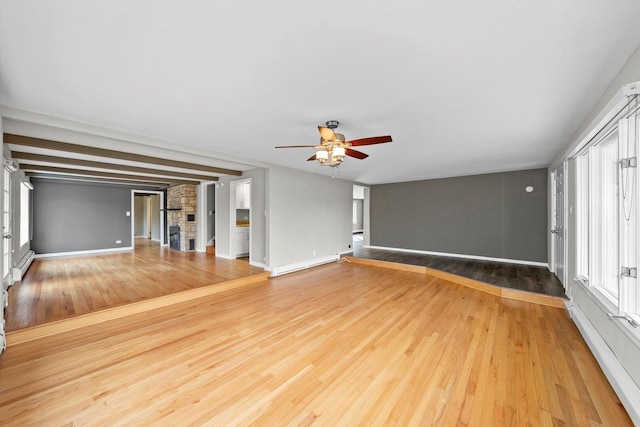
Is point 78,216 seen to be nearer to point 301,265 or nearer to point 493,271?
point 301,265

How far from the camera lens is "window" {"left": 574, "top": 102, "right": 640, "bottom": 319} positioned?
6.07 feet

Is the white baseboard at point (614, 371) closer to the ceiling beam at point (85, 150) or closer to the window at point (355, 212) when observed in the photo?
the ceiling beam at point (85, 150)

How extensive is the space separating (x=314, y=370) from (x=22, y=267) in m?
6.38

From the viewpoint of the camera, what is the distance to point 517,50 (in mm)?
1620

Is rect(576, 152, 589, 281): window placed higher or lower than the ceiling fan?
lower

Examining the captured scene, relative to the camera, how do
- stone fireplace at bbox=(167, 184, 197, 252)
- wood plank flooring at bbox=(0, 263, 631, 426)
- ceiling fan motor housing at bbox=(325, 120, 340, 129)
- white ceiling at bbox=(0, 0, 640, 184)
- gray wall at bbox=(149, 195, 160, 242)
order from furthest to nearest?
gray wall at bbox=(149, 195, 160, 242) < stone fireplace at bbox=(167, 184, 197, 252) < ceiling fan motor housing at bbox=(325, 120, 340, 129) < wood plank flooring at bbox=(0, 263, 631, 426) < white ceiling at bbox=(0, 0, 640, 184)

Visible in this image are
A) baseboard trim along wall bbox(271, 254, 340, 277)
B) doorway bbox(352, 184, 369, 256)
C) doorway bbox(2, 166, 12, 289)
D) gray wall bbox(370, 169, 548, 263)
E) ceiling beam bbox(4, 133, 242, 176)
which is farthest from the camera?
doorway bbox(352, 184, 369, 256)

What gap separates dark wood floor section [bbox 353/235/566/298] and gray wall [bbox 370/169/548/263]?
0.44 m

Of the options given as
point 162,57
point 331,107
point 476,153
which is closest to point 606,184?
point 476,153

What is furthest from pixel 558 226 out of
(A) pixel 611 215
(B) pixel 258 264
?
(B) pixel 258 264

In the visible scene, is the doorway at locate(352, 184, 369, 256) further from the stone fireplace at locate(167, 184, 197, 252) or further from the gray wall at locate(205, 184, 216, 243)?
the stone fireplace at locate(167, 184, 197, 252)

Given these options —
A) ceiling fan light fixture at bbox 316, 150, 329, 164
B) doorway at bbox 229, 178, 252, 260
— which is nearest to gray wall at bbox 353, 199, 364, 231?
doorway at bbox 229, 178, 252, 260

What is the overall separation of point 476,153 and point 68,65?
534 cm

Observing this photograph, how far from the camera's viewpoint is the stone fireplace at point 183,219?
7672 mm
